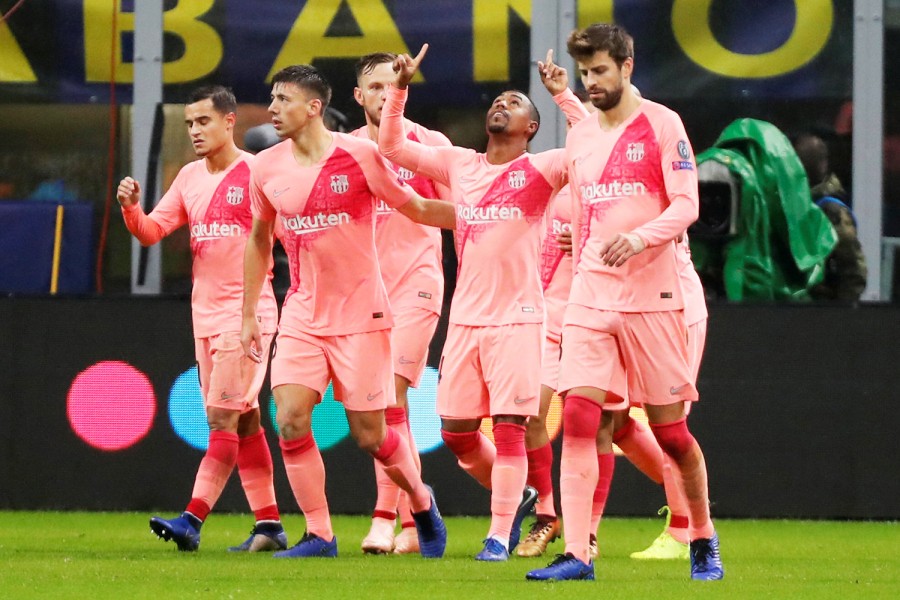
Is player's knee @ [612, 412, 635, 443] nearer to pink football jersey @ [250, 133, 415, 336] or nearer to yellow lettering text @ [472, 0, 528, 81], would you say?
pink football jersey @ [250, 133, 415, 336]

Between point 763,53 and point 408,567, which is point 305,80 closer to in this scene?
point 408,567

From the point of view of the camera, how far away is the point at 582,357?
6727 millimetres

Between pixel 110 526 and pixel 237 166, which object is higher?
pixel 237 166

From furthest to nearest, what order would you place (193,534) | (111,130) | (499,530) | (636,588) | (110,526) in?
(111,130) → (110,526) → (193,534) → (499,530) → (636,588)

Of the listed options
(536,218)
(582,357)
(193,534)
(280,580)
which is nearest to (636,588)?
(582,357)

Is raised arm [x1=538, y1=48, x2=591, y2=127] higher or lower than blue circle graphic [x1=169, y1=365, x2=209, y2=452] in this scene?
higher

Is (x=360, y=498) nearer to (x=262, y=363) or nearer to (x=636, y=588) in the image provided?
(x=262, y=363)

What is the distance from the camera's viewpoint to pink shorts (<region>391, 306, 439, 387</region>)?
8711 millimetres

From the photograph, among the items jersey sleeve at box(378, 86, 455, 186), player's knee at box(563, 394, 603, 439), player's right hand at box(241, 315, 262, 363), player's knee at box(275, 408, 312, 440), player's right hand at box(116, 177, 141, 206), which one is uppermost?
jersey sleeve at box(378, 86, 455, 186)

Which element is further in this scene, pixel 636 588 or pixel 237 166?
pixel 237 166

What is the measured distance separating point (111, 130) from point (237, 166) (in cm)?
277

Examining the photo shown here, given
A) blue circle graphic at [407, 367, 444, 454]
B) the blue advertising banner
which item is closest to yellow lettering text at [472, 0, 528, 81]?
the blue advertising banner

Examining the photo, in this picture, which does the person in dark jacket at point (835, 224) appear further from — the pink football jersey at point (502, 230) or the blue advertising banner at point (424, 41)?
the pink football jersey at point (502, 230)

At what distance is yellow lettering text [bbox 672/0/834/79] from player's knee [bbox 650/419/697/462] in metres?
4.77
